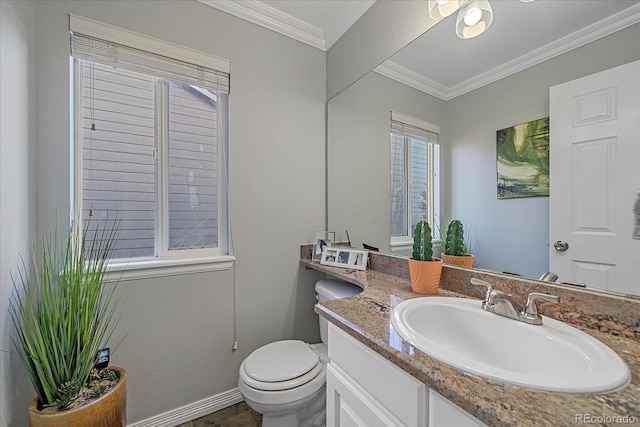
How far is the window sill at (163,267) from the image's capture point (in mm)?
1292

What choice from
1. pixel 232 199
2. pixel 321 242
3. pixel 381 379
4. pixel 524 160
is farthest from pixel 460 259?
pixel 232 199

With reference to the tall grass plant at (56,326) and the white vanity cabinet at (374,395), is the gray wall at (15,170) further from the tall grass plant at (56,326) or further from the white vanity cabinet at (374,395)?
the white vanity cabinet at (374,395)

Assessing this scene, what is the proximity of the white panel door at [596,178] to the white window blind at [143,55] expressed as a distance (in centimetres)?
159

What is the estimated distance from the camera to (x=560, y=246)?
0.86m

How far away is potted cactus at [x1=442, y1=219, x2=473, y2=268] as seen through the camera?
1.12 m

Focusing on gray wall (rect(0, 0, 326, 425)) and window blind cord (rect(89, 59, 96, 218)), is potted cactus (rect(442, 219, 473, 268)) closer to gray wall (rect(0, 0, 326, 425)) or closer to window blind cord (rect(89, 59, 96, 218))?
gray wall (rect(0, 0, 326, 425))

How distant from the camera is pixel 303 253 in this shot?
1.83 meters

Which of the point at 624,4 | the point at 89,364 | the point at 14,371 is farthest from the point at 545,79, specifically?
the point at 14,371

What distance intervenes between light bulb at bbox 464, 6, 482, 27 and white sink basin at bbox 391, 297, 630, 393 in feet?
3.66

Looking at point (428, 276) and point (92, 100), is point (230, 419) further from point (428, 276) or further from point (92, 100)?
point (92, 100)

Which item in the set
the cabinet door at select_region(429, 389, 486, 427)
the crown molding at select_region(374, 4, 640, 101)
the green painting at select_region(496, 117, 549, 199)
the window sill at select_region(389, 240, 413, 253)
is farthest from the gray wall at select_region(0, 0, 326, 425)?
the cabinet door at select_region(429, 389, 486, 427)

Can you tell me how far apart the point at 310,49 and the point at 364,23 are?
17.0 inches

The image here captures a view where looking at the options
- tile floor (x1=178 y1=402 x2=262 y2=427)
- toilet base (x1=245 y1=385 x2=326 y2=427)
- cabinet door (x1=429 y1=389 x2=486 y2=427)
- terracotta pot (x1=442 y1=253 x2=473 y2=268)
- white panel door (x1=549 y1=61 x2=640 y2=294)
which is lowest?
tile floor (x1=178 y1=402 x2=262 y2=427)

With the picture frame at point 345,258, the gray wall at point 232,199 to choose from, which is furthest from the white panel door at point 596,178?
the gray wall at point 232,199
